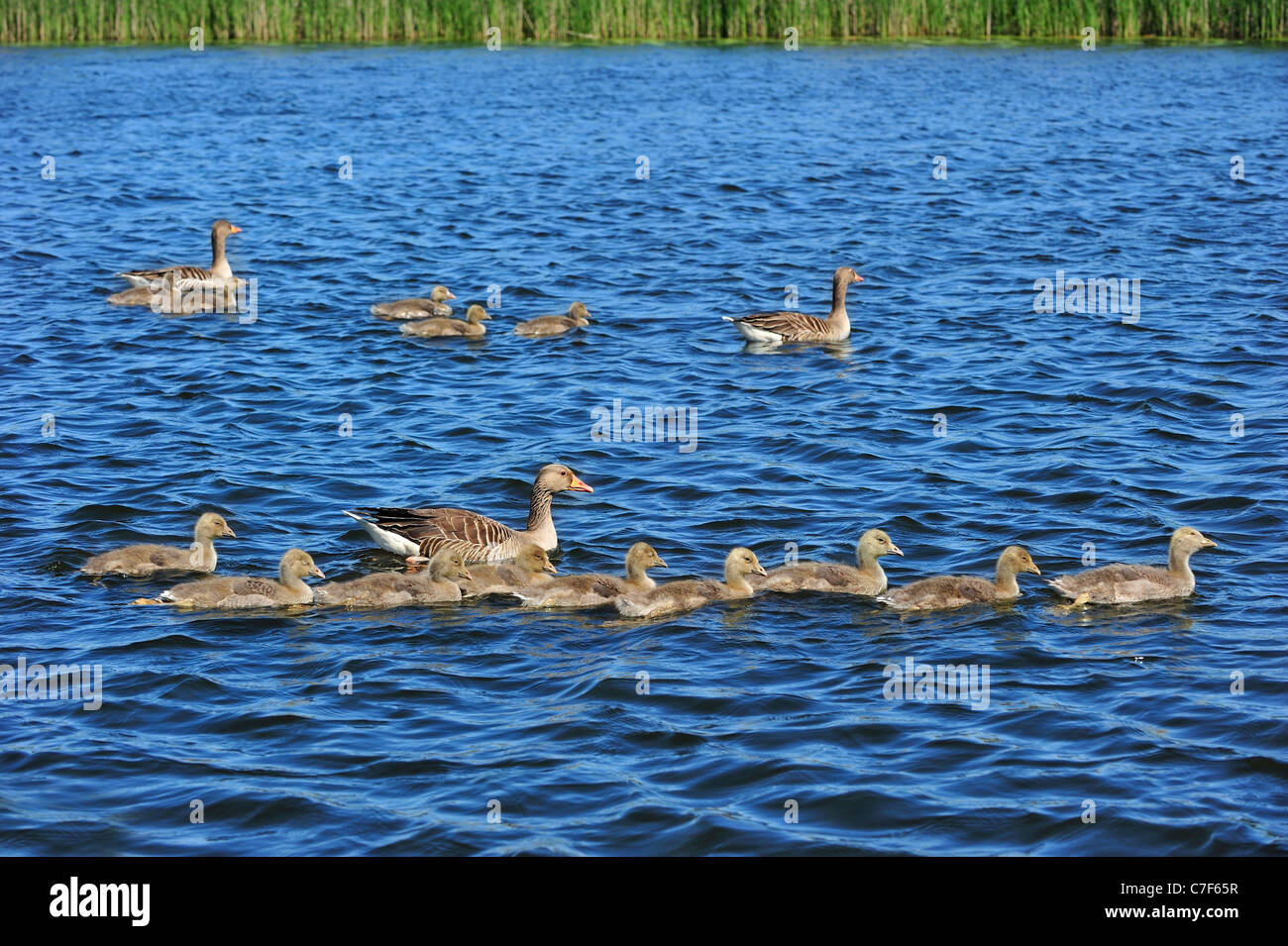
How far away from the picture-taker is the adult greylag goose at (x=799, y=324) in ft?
74.3

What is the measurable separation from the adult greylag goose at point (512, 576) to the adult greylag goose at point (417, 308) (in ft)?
33.9

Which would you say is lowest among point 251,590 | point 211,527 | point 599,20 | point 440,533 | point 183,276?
point 251,590

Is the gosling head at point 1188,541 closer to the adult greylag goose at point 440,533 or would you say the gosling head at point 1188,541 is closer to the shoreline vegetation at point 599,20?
the adult greylag goose at point 440,533

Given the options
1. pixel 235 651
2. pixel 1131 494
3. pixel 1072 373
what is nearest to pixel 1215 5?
pixel 1072 373

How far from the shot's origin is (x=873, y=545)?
13828 mm

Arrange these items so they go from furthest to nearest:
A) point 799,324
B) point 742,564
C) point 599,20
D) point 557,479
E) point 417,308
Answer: point 599,20, point 417,308, point 799,324, point 557,479, point 742,564

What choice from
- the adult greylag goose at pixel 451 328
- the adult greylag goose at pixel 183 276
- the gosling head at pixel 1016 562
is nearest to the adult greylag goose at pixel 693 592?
the gosling head at pixel 1016 562

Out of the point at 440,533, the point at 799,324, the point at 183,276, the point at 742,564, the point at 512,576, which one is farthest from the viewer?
the point at 183,276

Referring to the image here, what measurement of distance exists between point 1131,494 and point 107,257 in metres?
20.5

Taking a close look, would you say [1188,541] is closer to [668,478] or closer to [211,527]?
[668,478]

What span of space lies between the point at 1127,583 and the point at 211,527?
8.03 m

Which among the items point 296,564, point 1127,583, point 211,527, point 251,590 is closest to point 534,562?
point 296,564

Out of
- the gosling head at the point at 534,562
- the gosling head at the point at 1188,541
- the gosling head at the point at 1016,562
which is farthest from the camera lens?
the gosling head at the point at 534,562

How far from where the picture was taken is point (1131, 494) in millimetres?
16500
